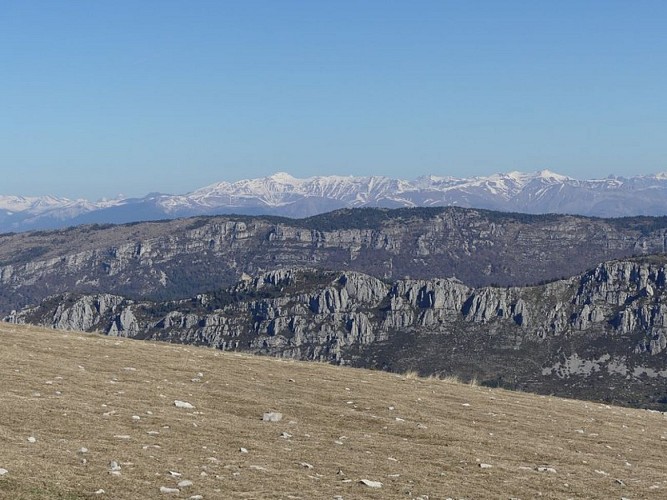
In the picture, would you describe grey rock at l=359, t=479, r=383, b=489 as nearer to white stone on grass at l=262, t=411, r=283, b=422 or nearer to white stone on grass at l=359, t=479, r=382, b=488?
white stone on grass at l=359, t=479, r=382, b=488

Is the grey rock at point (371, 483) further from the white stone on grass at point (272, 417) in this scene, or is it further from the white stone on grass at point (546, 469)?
the white stone on grass at point (272, 417)

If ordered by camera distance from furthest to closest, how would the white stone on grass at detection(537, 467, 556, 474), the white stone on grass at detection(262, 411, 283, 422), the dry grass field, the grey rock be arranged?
the white stone on grass at detection(262, 411, 283, 422), the white stone on grass at detection(537, 467, 556, 474), the grey rock, the dry grass field

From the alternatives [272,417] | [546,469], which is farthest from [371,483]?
[272,417]

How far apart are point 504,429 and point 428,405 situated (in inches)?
144

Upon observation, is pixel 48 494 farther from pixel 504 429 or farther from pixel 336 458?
pixel 504 429

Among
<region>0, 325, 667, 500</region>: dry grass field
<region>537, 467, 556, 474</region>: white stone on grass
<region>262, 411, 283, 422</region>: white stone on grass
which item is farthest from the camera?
<region>262, 411, 283, 422</region>: white stone on grass

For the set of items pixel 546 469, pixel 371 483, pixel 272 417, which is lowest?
pixel 546 469

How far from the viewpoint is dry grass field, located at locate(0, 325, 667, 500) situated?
17141 millimetres

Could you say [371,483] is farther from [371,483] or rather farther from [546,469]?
[546,469]

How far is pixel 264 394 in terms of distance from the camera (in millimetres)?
28094

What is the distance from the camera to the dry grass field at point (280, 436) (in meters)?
17.1

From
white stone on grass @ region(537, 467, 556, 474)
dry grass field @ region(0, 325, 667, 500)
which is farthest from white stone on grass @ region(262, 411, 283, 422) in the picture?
white stone on grass @ region(537, 467, 556, 474)

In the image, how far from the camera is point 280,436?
2197cm

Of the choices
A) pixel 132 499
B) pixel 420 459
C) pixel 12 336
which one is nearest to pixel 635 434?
pixel 420 459
